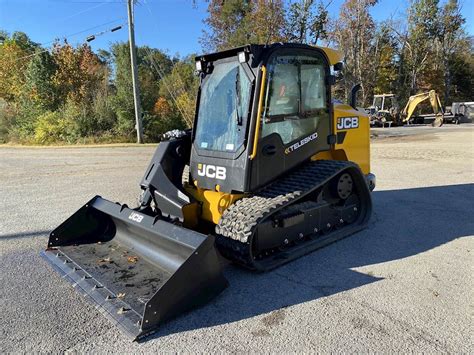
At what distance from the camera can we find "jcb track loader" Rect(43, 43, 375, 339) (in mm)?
3541

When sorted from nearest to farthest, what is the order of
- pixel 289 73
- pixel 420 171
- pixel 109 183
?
pixel 289 73, pixel 109 183, pixel 420 171

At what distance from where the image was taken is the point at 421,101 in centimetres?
2877

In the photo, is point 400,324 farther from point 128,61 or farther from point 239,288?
point 128,61

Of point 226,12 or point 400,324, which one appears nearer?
point 400,324

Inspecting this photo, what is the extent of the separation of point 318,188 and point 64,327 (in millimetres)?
3036

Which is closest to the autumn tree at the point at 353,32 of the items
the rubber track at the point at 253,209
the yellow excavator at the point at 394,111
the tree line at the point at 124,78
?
the tree line at the point at 124,78

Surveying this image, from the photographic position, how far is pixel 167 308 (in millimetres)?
2963

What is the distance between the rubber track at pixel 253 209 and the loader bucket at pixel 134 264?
0.40 m

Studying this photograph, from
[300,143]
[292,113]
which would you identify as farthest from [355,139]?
[292,113]

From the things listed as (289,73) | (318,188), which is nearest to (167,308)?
(318,188)

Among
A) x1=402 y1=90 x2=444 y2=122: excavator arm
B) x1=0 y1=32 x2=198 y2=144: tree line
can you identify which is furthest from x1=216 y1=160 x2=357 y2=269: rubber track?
x1=402 y1=90 x2=444 y2=122: excavator arm

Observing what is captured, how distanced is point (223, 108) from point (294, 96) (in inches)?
33.1

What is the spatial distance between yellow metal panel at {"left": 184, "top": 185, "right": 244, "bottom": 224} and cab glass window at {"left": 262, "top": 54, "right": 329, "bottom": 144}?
81 cm

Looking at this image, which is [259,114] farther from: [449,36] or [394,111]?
[449,36]
